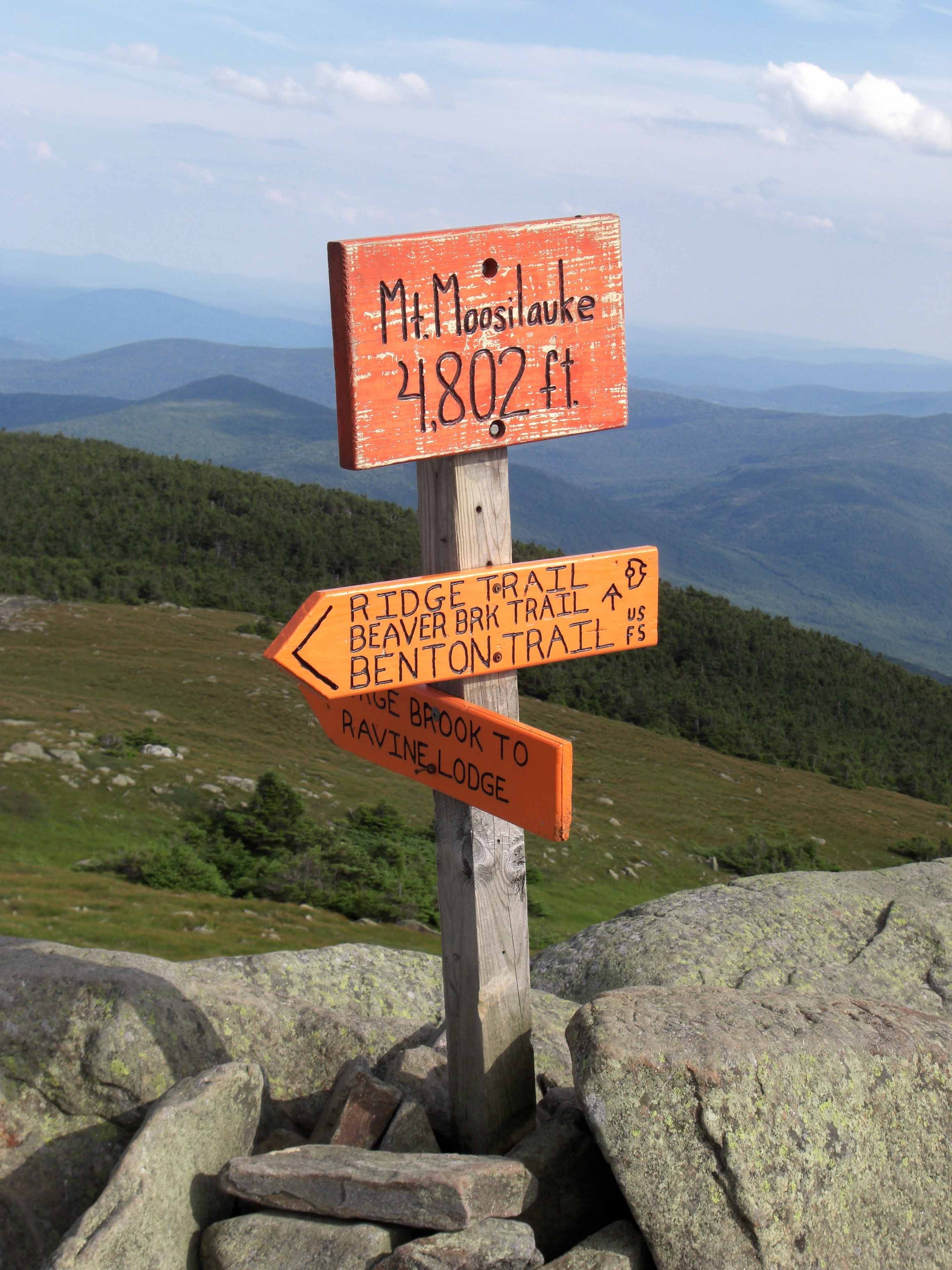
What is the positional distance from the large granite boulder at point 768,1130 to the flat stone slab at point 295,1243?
1.35 metres

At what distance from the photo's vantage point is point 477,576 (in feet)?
21.0

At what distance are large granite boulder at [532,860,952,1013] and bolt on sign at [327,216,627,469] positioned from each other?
22.6 ft

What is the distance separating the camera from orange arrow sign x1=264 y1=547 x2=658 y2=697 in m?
6.00

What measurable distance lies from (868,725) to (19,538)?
240 ft

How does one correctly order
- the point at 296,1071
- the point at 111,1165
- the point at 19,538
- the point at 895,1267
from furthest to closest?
the point at 19,538 < the point at 296,1071 < the point at 111,1165 < the point at 895,1267

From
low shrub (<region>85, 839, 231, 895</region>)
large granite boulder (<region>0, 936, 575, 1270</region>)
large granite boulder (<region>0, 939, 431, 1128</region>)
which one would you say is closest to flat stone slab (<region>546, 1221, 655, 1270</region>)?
large granite boulder (<region>0, 936, 575, 1270</region>)

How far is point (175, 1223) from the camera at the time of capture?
19.6ft

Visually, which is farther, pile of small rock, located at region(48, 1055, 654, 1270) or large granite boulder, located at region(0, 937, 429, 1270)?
large granite boulder, located at region(0, 937, 429, 1270)

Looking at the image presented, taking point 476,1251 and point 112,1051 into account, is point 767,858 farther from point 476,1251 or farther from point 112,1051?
point 476,1251

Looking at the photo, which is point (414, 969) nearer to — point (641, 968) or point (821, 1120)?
point (641, 968)

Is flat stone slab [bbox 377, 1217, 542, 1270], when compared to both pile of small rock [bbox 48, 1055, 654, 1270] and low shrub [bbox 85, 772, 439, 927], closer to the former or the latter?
pile of small rock [bbox 48, 1055, 654, 1270]

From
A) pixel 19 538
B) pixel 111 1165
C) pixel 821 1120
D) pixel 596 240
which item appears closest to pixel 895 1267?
pixel 821 1120

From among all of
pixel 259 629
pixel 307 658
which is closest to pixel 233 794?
pixel 307 658

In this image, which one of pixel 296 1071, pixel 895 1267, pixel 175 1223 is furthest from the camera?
pixel 296 1071
